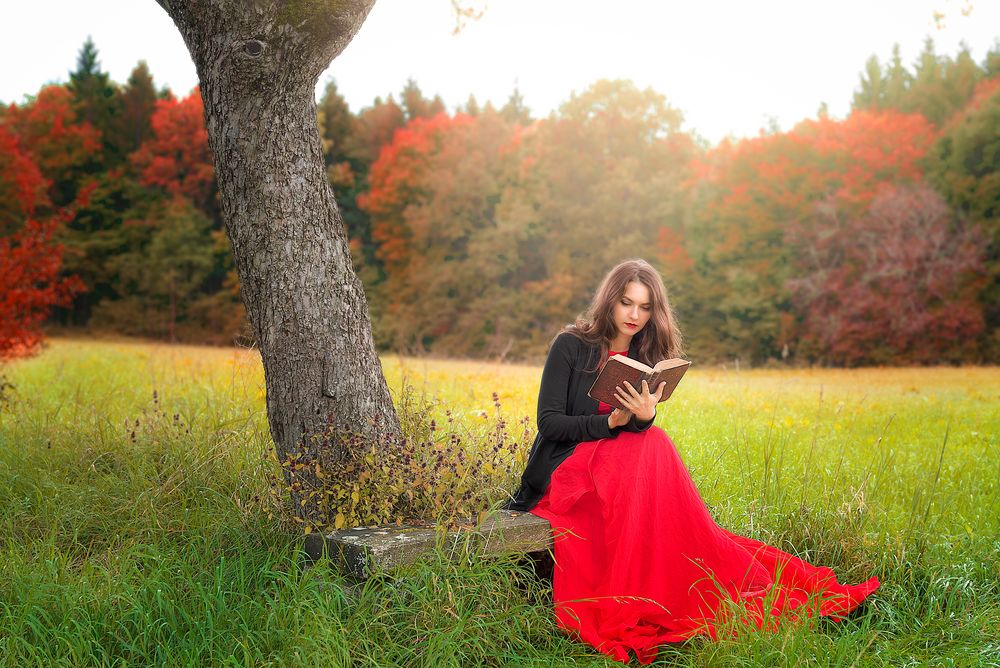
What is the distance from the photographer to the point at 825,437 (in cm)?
702

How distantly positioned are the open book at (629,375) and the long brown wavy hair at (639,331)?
476 mm

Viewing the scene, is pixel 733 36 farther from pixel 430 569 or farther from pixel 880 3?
pixel 430 569

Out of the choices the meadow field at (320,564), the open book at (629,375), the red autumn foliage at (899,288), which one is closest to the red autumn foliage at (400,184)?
the red autumn foliage at (899,288)

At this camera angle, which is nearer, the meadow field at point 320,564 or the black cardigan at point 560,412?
the meadow field at point 320,564

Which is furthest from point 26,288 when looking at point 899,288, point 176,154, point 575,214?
point 176,154

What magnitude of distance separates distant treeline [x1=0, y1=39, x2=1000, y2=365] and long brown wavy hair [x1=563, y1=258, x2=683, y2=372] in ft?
41.5

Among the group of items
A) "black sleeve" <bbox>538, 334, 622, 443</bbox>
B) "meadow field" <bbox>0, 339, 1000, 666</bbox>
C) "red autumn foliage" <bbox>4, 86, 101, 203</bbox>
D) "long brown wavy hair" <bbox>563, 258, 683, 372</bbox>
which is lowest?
"meadow field" <bbox>0, 339, 1000, 666</bbox>

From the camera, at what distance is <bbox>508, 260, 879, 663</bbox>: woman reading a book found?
3.29 meters

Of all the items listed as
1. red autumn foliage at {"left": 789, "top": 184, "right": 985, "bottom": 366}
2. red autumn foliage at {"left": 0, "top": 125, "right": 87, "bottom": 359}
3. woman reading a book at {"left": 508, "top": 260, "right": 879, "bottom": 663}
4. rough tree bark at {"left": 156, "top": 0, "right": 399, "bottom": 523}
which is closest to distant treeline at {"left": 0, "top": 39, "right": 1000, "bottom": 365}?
red autumn foliage at {"left": 789, "top": 184, "right": 985, "bottom": 366}

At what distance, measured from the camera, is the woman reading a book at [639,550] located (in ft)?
10.8

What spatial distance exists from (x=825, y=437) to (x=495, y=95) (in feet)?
79.3

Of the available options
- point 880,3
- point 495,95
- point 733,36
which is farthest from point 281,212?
point 495,95

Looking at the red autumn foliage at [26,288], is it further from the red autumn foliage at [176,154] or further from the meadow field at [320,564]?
the red autumn foliage at [176,154]

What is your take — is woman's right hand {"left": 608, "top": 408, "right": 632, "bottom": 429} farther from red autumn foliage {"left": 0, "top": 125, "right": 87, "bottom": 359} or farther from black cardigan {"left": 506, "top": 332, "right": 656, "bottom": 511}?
red autumn foliage {"left": 0, "top": 125, "right": 87, "bottom": 359}
